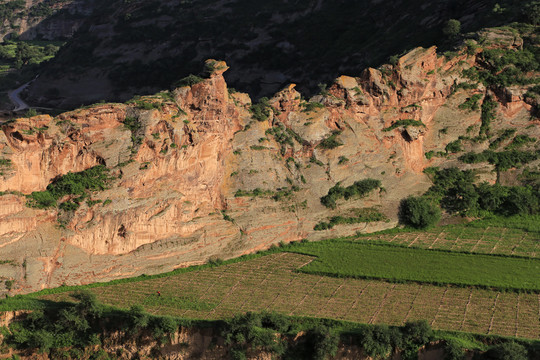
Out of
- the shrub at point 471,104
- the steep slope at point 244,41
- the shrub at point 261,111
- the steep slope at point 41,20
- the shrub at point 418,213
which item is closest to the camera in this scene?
the shrub at point 418,213

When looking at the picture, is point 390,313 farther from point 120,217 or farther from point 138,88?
point 138,88

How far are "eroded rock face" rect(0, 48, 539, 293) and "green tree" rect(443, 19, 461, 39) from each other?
5.49 meters

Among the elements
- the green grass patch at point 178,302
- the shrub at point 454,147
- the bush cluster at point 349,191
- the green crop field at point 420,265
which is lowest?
the green crop field at point 420,265

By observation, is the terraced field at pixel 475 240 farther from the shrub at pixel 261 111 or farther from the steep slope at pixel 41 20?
the steep slope at pixel 41 20

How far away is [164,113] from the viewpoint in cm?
4981

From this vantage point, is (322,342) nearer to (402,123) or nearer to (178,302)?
(178,302)

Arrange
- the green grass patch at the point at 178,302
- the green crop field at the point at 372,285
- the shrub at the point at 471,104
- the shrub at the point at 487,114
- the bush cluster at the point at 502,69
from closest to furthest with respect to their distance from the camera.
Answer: the green crop field at the point at 372,285 → the green grass patch at the point at 178,302 → the shrub at the point at 487,114 → the shrub at the point at 471,104 → the bush cluster at the point at 502,69

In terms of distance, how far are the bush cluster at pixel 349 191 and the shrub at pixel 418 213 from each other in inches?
107

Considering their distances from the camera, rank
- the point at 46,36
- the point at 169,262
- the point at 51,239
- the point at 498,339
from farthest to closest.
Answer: the point at 46,36
the point at 169,262
the point at 51,239
the point at 498,339

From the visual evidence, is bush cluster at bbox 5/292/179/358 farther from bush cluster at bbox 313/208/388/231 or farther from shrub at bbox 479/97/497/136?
shrub at bbox 479/97/497/136

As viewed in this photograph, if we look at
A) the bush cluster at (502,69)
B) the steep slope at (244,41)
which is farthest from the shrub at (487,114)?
the steep slope at (244,41)

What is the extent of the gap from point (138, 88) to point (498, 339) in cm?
5747

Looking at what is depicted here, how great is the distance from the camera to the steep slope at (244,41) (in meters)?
73.2

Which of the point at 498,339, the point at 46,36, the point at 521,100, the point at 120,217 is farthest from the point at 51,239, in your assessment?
the point at 46,36
